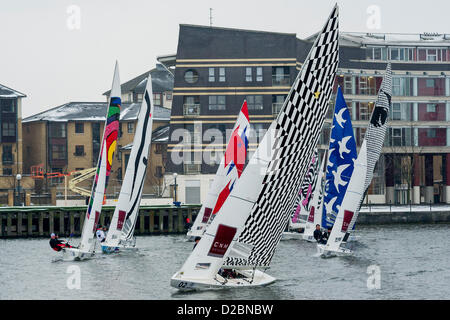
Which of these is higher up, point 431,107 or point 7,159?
point 431,107

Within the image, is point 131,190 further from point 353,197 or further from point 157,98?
point 157,98

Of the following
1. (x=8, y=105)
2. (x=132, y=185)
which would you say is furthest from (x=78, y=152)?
(x=132, y=185)

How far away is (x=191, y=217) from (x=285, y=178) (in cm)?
4409

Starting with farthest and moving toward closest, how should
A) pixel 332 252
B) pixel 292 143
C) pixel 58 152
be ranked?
pixel 58 152 → pixel 332 252 → pixel 292 143

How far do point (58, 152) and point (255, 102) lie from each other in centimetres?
3749

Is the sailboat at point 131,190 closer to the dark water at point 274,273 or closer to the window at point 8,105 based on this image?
the dark water at point 274,273

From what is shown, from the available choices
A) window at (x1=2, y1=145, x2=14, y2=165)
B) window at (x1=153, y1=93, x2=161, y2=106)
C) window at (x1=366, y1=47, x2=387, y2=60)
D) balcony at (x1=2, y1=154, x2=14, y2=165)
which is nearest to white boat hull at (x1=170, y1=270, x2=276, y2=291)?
window at (x1=366, y1=47, x2=387, y2=60)

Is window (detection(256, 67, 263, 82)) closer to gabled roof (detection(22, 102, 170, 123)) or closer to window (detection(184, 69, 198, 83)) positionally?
window (detection(184, 69, 198, 83))

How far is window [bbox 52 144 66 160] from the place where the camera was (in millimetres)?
125188

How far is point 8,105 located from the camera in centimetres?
11825

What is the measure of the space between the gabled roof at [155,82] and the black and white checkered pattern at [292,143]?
110689mm

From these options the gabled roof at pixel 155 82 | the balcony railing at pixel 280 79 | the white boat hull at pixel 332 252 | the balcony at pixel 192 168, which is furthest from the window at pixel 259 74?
the gabled roof at pixel 155 82
